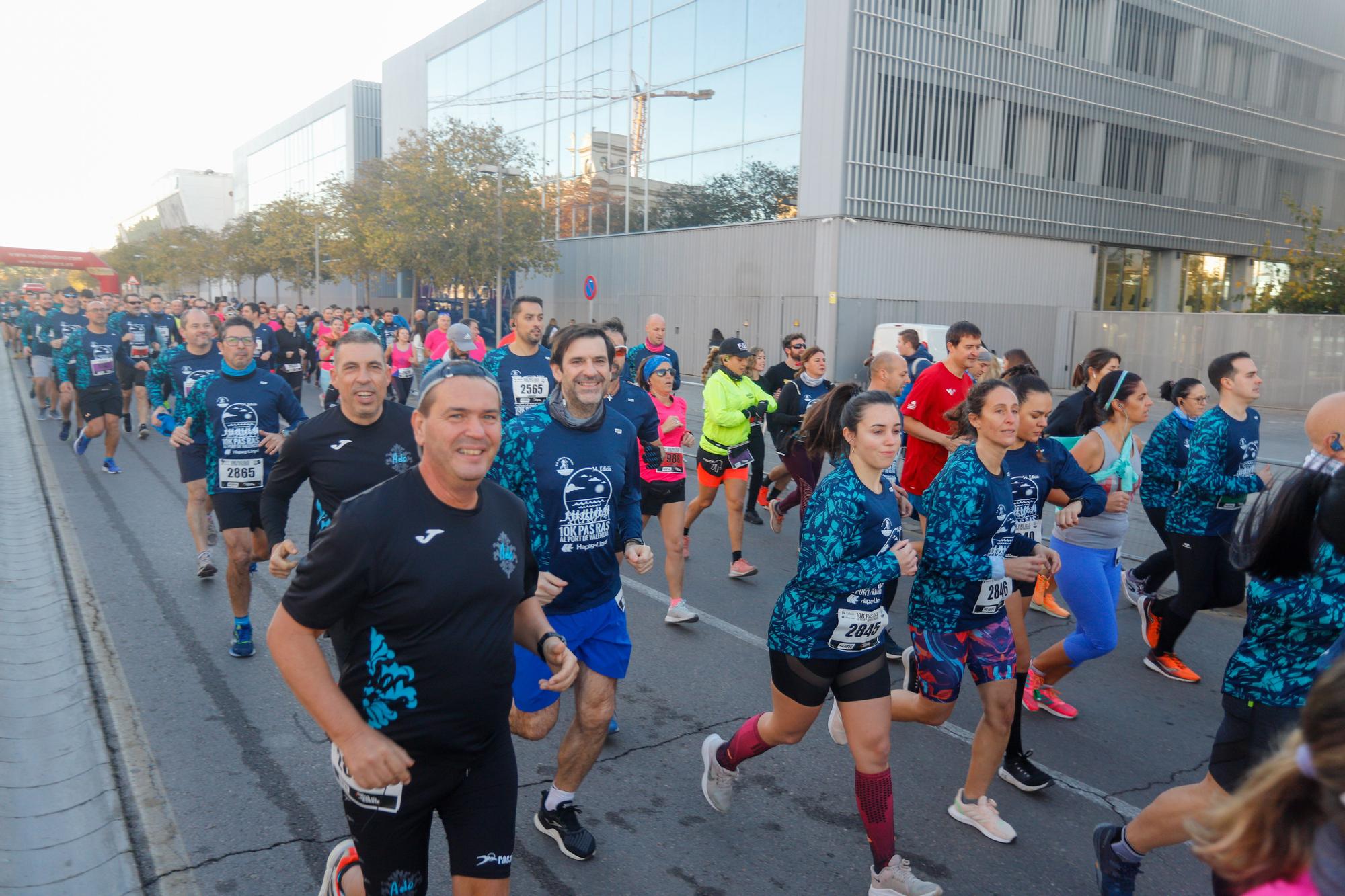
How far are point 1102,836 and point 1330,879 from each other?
2205 mm

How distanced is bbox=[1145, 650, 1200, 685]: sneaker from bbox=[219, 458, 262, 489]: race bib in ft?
19.2

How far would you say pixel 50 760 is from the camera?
14.5ft

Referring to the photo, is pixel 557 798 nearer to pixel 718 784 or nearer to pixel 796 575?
pixel 718 784

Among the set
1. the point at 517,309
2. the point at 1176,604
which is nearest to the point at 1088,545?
the point at 1176,604

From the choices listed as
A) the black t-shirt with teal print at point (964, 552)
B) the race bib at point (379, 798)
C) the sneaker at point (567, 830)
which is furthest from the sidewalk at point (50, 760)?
the black t-shirt with teal print at point (964, 552)

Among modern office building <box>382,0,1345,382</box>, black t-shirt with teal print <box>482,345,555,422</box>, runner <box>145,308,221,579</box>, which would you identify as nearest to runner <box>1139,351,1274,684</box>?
black t-shirt with teal print <box>482,345,555,422</box>

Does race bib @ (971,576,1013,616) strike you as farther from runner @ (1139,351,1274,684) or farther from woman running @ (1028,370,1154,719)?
runner @ (1139,351,1274,684)

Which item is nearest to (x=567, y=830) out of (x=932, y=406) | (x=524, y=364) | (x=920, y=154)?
(x=524, y=364)

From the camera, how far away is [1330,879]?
4.34ft

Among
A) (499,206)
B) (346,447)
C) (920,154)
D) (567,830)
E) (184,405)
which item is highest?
(920,154)

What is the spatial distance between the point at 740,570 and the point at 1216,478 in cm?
380

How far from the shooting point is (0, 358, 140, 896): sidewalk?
3.53 metres

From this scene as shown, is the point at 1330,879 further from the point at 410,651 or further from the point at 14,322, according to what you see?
the point at 14,322

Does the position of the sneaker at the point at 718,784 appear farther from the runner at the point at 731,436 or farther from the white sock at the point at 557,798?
the runner at the point at 731,436
